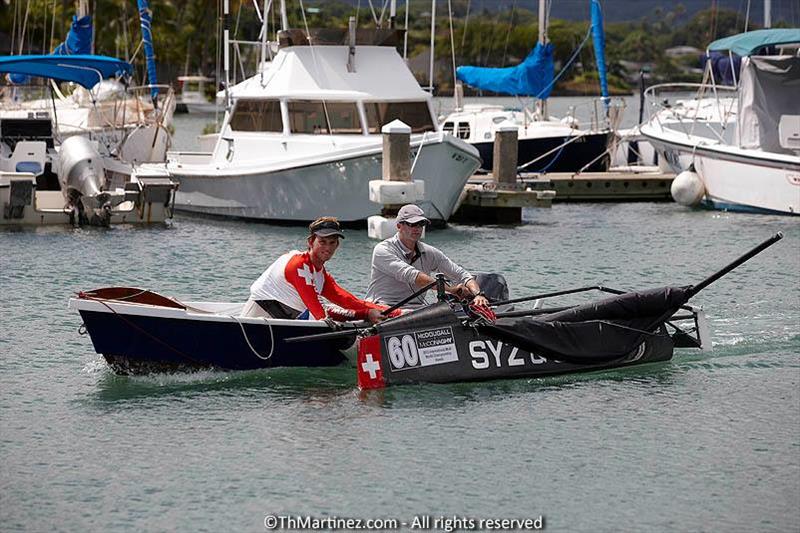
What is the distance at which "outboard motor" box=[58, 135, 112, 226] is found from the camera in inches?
1040

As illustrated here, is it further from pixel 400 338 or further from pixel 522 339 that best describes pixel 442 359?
pixel 522 339

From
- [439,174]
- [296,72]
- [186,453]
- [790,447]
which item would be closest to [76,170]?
[296,72]

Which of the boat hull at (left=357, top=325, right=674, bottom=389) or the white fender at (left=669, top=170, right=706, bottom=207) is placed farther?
the white fender at (left=669, top=170, right=706, bottom=207)

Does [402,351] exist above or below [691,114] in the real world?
below

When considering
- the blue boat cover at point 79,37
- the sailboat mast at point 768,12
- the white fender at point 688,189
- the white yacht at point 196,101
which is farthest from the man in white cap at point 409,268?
the white yacht at point 196,101

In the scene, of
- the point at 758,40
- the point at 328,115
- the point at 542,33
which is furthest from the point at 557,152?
the point at 328,115

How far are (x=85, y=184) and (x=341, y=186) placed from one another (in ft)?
15.4

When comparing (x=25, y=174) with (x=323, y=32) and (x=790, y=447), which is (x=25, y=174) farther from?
(x=790, y=447)

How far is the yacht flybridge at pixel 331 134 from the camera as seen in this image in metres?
25.9

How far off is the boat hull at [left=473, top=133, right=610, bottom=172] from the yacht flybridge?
9.05m

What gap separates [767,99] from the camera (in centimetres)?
3030

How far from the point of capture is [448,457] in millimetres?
11625

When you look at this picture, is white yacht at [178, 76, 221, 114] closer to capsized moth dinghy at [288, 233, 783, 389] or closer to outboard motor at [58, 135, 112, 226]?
outboard motor at [58, 135, 112, 226]

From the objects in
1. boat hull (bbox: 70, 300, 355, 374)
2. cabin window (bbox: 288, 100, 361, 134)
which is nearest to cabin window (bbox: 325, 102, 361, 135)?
cabin window (bbox: 288, 100, 361, 134)
